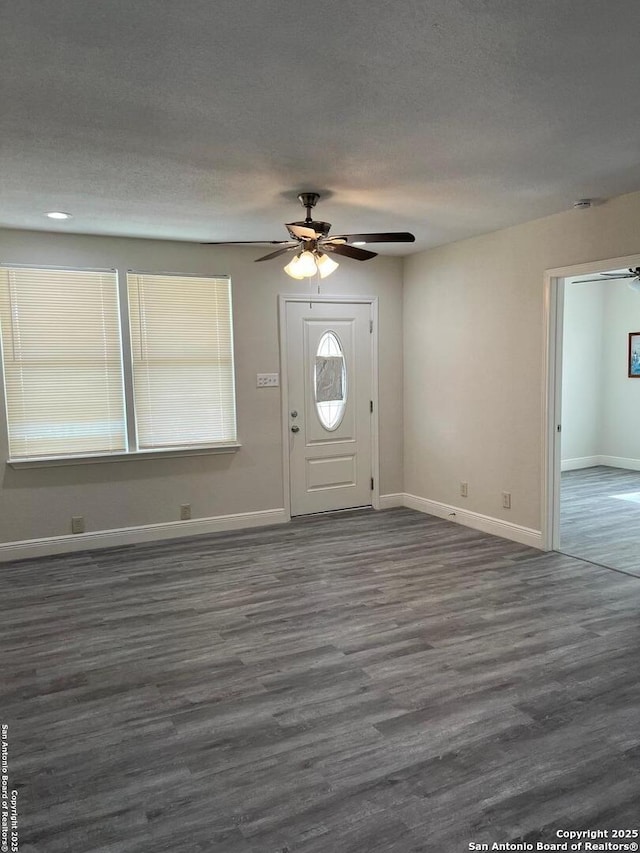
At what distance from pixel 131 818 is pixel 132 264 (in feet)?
13.5

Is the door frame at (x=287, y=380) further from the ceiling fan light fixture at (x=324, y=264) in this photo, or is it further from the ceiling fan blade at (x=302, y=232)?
the ceiling fan blade at (x=302, y=232)

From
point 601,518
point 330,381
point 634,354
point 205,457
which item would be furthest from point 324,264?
point 634,354

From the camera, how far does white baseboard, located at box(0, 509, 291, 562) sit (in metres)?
4.78

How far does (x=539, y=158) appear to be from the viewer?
314 cm

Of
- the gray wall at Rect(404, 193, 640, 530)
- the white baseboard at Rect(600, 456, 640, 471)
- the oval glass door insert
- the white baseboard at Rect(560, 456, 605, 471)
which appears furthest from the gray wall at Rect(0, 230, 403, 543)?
the white baseboard at Rect(600, 456, 640, 471)

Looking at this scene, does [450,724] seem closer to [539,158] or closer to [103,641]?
[103,641]

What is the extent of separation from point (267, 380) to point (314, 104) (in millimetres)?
3285

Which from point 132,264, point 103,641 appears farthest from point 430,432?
point 103,641

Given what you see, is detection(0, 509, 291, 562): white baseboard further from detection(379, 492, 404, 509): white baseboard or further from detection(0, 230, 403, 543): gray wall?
detection(379, 492, 404, 509): white baseboard

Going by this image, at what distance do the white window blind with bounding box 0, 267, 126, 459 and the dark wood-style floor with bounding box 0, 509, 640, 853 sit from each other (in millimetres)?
1071

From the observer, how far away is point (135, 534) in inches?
203

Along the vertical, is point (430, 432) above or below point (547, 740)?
above

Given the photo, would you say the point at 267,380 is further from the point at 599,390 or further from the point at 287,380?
the point at 599,390

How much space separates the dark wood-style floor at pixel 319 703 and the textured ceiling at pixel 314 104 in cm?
253
